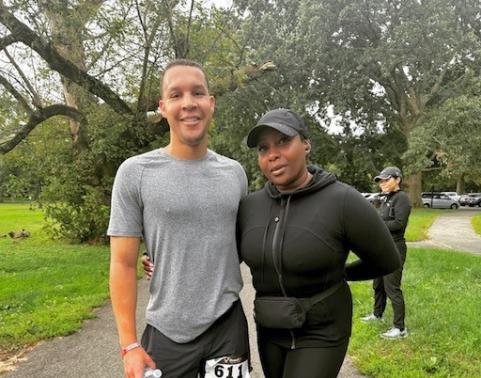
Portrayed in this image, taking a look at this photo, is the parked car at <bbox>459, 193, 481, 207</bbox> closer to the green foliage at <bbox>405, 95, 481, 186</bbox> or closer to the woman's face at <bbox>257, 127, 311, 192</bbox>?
the green foliage at <bbox>405, 95, 481, 186</bbox>

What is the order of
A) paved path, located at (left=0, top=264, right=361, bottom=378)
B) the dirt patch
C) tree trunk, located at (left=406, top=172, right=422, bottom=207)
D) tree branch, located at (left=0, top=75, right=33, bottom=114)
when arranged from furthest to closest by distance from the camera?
tree trunk, located at (left=406, top=172, right=422, bottom=207) < tree branch, located at (left=0, top=75, right=33, bottom=114) < the dirt patch < paved path, located at (left=0, top=264, right=361, bottom=378)

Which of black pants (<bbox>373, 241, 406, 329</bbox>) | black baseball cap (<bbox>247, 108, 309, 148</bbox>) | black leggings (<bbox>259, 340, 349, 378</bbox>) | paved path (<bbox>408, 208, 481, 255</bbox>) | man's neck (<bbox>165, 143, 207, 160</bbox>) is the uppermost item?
black baseball cap (<bbox>247, 108, 309, 148</bbox>)

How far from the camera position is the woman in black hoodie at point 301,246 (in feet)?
7.16

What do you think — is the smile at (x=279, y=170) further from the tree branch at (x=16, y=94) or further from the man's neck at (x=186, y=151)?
the tree branch at (x=16, y=94)

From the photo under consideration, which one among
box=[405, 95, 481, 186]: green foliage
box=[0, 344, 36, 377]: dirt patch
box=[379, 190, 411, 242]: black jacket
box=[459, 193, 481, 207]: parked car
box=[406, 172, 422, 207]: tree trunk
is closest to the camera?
box=[0, 344, 36, 377]: dirt patch

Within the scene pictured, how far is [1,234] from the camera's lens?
2208 centimetres

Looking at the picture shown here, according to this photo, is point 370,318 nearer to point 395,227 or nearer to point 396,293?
point 396,293

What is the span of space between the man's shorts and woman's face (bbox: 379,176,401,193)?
4.51 metres

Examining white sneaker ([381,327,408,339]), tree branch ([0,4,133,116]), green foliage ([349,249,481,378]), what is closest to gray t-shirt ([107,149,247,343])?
green foliage ([349,249,481,378])

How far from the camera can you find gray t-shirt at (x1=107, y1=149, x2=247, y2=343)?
2088 millimetres

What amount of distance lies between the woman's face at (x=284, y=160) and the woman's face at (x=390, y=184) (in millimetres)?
4152

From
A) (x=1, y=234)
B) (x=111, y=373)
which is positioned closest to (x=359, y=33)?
(x=1, y=234)

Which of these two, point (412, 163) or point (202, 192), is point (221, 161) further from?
point (412, 163)

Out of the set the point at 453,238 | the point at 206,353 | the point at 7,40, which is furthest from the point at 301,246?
the point at 453,238
